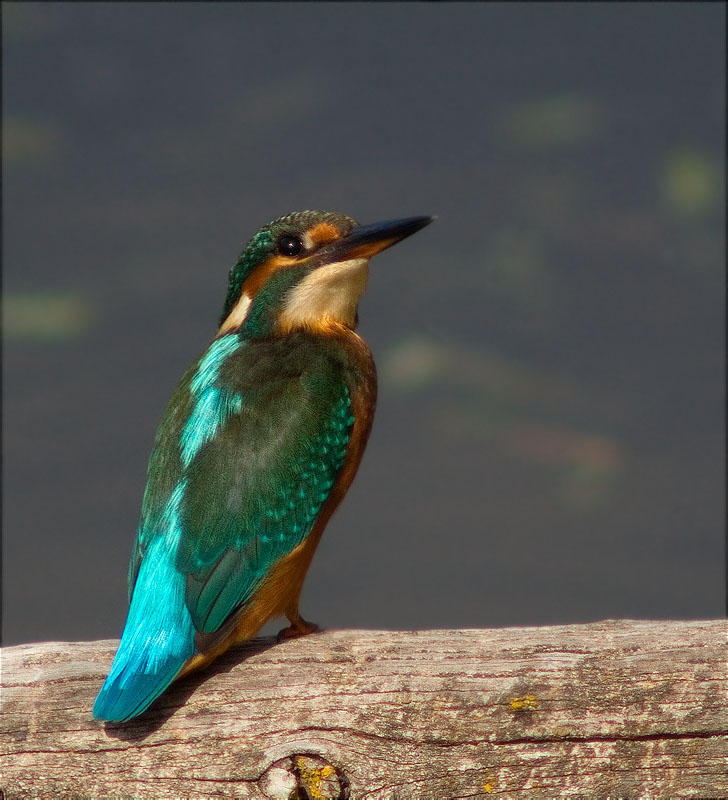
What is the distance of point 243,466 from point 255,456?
3 cm

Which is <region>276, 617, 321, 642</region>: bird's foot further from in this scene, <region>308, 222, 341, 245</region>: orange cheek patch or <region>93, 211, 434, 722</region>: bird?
<region>308, 222, 341, 245</region>: orange cheek patch

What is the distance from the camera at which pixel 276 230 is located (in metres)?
2.37

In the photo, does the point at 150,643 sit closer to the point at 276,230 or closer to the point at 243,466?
the point at 243,466

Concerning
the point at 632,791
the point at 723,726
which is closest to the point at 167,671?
the point at 632,791

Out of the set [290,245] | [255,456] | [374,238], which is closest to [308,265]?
[290,245]

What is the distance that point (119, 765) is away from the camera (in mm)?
1680

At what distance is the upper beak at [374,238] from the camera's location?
233cm

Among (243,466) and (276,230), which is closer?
(243,466)

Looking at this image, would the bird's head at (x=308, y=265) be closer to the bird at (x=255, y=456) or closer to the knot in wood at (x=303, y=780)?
the bird at (x=255, y=456)

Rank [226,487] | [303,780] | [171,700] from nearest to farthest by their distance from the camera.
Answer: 1. [303,780]
2. [171,700]
3. [226,487]

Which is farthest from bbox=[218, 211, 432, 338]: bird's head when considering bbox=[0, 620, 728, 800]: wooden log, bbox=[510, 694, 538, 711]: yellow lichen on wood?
bbox=[510, 694, 538, 711]: yellow lichen on wood

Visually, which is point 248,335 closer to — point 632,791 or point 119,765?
point 119,765

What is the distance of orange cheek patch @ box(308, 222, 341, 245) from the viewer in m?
2.36

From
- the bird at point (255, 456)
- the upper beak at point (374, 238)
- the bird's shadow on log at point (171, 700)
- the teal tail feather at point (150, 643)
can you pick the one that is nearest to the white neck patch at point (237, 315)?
the bird at point (255, 456)
